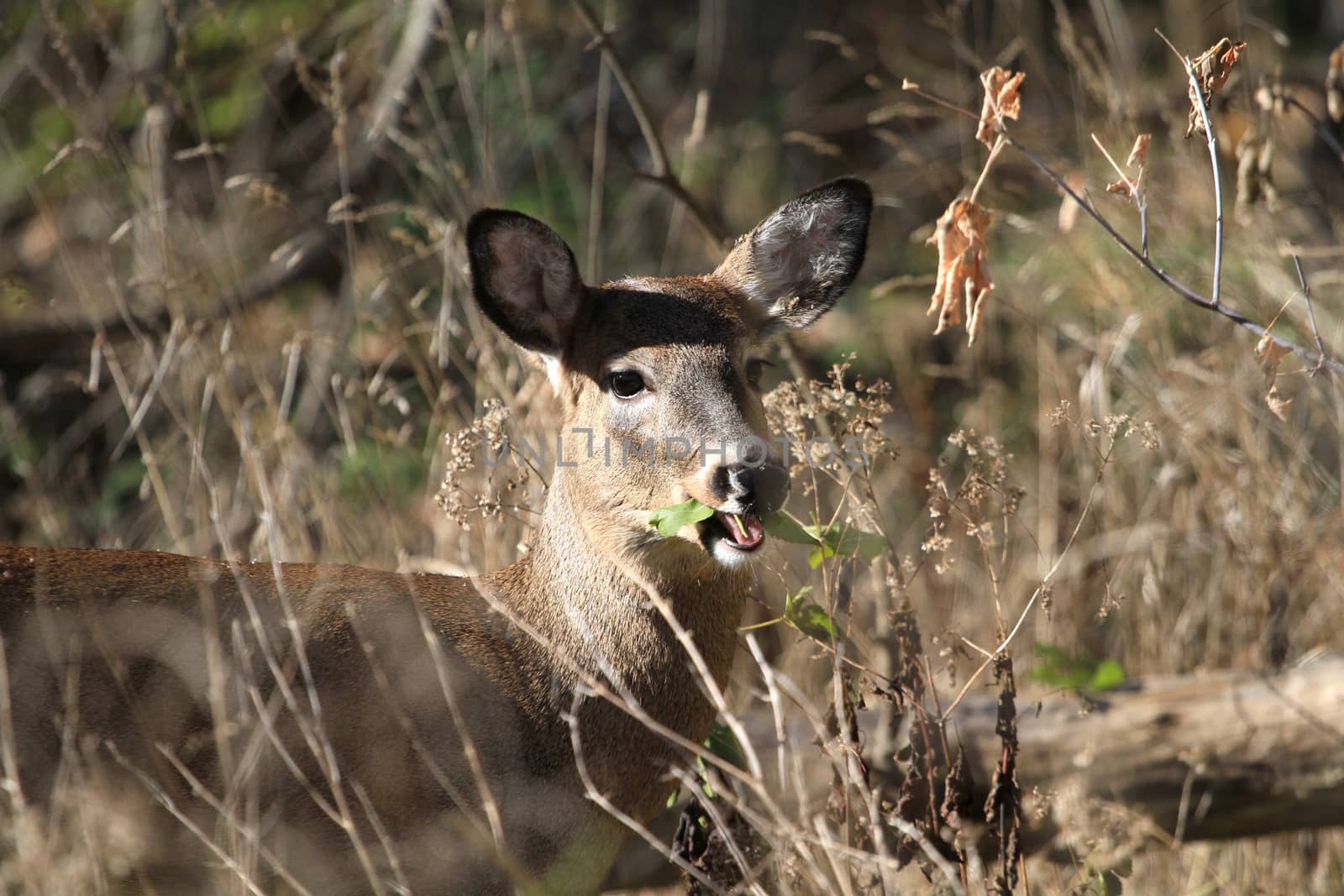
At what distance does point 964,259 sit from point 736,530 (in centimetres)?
84

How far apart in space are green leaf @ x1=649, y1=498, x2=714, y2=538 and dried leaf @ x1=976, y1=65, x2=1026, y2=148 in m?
1.05

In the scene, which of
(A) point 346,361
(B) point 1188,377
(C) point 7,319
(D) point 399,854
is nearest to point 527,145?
(A) point 346,361

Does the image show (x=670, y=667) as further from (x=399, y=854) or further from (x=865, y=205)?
(x=865, y=205)

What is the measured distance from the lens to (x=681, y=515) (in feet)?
10.8

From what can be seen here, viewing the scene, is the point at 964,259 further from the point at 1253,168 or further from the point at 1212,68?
the point at 1253,168

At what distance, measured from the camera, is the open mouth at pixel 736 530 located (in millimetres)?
3283

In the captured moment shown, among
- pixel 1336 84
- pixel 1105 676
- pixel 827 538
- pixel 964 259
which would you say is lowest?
pixel 1105 676

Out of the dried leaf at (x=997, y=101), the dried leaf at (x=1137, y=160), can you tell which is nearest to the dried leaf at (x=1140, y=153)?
the dried leaf at (x=1137, y=160)

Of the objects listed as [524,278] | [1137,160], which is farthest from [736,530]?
[1137,160]

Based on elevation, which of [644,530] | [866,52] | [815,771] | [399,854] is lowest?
[815,771]

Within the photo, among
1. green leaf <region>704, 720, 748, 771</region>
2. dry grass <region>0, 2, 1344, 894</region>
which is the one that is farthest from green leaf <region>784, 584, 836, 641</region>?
green leaf <region>704, 720, 748, 771</region>

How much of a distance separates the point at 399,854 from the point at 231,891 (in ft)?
1.36

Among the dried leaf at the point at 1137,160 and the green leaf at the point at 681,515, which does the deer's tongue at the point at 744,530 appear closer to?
the green leaf at the point at 681,515

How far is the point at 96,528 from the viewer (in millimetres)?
6652
